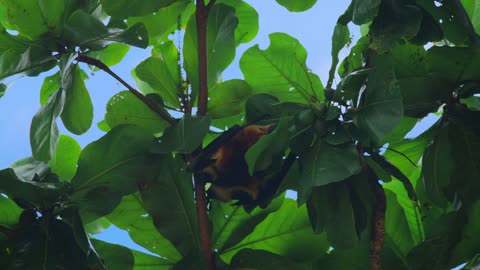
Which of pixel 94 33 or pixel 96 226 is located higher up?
pixel 94 33

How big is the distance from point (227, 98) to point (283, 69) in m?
0.13

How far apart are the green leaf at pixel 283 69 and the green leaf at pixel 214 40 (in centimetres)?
5

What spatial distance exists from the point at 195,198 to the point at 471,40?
1.93 ft

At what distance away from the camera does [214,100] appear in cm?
160

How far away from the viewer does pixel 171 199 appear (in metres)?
1.53

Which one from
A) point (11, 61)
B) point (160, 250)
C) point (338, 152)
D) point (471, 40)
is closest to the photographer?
point (338, 152)

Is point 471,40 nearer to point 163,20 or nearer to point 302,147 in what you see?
point 302,147

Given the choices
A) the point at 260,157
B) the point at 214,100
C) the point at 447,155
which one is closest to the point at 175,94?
the point at 214,100

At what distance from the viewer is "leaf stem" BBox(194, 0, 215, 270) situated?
4.70 ft

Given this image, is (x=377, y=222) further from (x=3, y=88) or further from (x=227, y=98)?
(x=3, y=88)

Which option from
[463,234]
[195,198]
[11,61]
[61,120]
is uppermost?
[11,61]

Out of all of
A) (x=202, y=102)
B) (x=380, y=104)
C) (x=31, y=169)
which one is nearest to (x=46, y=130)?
(x=31, y=169)

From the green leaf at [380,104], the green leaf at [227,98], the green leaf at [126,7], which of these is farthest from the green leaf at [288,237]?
the green leaf at [126,7]

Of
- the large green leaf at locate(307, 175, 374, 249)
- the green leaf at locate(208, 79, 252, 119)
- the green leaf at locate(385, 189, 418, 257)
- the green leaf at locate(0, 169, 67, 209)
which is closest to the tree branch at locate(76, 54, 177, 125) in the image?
the green leaf at locate(208, 79, 252, 119)
